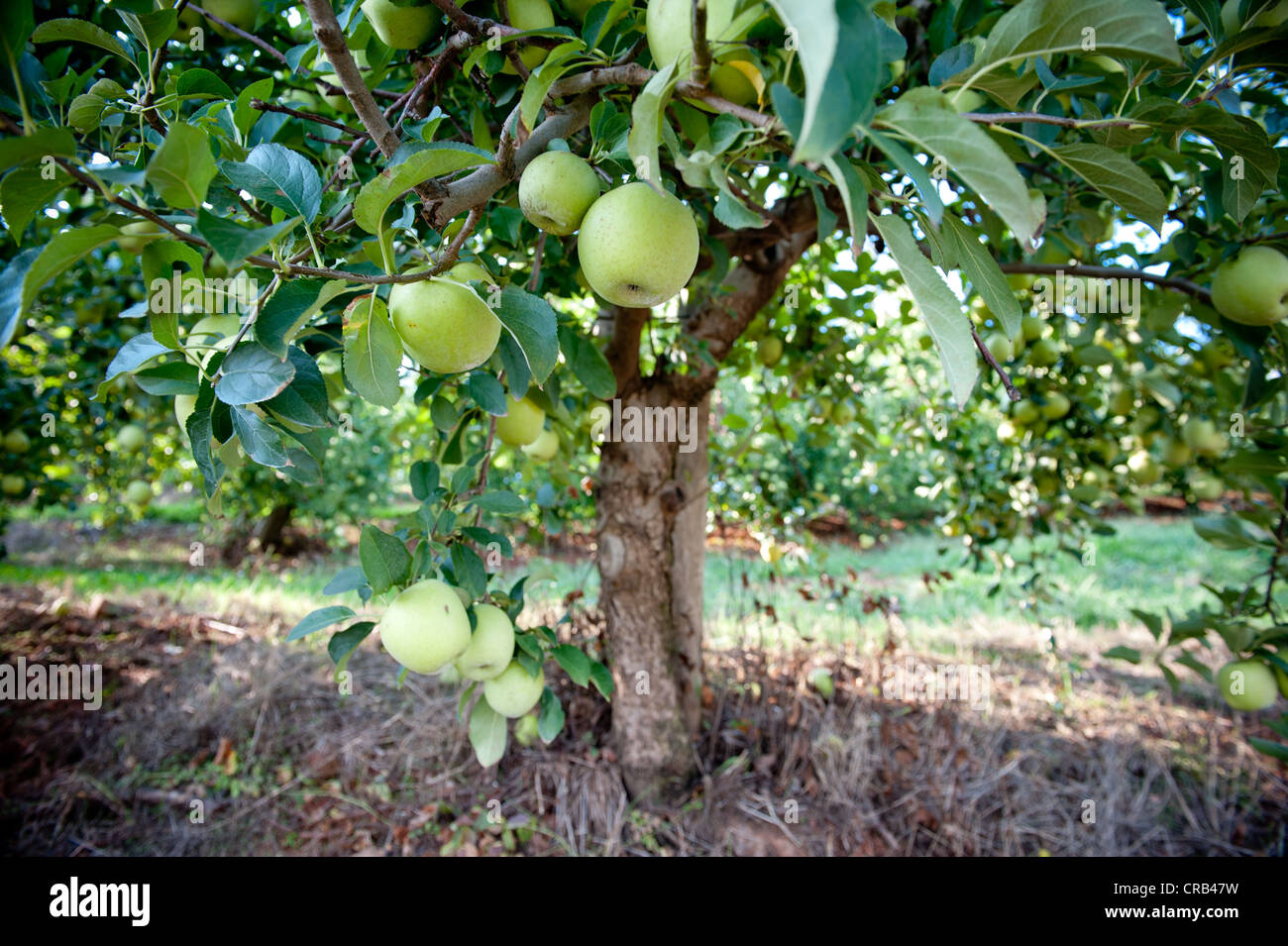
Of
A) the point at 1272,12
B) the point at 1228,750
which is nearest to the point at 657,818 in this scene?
the point at 1272,12

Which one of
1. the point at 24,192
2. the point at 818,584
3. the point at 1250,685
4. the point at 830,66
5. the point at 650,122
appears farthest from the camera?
the point at 818,584

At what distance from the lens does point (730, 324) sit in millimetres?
2057

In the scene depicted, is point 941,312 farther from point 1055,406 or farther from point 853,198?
point 1055,406

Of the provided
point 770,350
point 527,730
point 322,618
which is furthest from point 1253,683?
point 322,618

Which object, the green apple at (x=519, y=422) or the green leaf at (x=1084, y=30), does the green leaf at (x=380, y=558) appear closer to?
the green apple at (x=519, y=422)

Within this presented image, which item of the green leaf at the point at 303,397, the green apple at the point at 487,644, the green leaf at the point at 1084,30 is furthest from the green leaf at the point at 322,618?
the green leaf at the point at 1084,30

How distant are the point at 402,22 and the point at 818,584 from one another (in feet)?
13.7

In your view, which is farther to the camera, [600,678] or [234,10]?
[600,678]

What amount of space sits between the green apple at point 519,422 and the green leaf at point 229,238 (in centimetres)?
80

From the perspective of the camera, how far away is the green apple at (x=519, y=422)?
1363 mm

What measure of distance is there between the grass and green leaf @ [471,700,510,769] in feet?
5.28

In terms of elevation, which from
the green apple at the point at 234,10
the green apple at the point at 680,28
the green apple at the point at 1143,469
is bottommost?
the green apple at the point at 1143,469

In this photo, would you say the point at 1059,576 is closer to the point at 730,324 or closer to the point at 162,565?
the point at 730,324

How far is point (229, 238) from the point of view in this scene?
0.54 m
